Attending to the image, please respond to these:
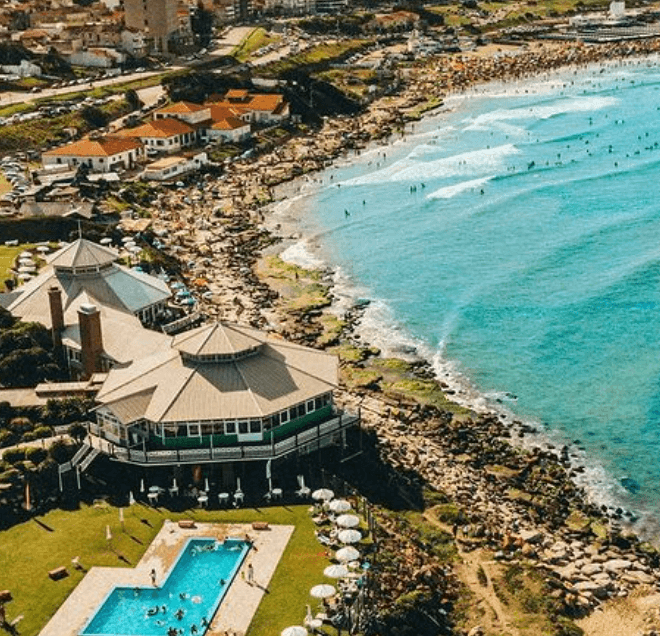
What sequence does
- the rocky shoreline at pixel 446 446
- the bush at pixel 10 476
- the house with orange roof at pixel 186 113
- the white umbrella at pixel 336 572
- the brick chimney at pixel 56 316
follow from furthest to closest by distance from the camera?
the house with orange roof at pixel 186 113
the brick chimney at pixel 56 316
the bush at pixel 10 476
the rocky shoreline at pixel 446 446
the white umbrella at pixel 336 572

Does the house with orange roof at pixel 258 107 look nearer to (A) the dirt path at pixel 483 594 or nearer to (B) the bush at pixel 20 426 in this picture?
(B) the bush at pixel 20 426

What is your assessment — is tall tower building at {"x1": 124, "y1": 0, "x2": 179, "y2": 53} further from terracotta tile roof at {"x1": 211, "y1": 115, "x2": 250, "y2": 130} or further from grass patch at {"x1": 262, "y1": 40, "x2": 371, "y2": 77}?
terracotta tile roof at {"x1": 211, "y1": 115, "x2": 250, "y2": 130}

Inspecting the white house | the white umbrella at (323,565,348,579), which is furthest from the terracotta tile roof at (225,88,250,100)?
the white umbrella at (323,565,348,579)

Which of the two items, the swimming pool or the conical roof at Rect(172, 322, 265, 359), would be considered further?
the conical roof at Rect(172, 322, 265, 359)

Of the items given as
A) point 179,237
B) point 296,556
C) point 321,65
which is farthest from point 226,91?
point 296,556

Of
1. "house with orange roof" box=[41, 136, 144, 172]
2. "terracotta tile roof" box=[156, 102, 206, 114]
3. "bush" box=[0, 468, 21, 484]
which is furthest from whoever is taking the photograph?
"terracotta tile roof" box=[156, 102, 206, 114]

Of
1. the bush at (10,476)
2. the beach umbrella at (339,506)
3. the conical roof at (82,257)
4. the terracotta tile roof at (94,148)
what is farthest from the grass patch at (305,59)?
the beach umbrella at (339,506)

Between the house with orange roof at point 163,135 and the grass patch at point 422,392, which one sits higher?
the house with orange roof at point 163,135
